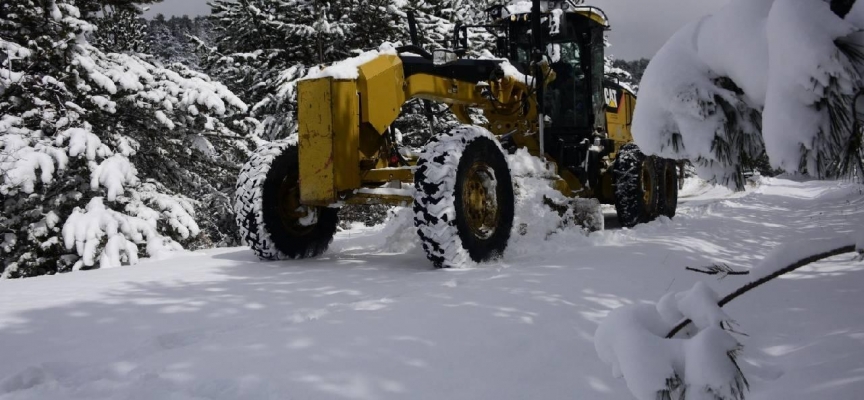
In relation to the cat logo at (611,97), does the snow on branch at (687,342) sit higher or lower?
lower

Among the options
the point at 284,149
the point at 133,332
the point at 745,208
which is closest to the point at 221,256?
the point at 284,149

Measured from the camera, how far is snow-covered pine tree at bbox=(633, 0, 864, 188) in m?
1.51

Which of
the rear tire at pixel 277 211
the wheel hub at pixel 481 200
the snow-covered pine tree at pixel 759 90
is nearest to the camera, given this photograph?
the snow-covered pine tree at pixel 759 90

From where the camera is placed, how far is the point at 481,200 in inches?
221

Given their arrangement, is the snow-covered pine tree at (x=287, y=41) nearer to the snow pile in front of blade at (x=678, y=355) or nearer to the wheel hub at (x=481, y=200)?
the wheel hub at (x=481, y=200)

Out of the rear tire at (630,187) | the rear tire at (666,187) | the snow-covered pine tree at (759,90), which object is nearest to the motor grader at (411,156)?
the rear tire at (630,187)

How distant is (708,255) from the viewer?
5949 mm

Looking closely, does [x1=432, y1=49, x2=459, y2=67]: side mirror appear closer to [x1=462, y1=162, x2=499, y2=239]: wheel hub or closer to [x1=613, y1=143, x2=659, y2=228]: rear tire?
[x1=462, y1=162, x2=499, y2=239]: wheel hub

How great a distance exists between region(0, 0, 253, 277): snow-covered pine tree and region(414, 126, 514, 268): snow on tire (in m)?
4.08

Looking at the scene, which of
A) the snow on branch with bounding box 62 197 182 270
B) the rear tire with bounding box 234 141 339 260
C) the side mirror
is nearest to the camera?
the rear tire with bounding box 234 141 339 260

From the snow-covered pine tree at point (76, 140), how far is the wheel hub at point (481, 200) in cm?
414

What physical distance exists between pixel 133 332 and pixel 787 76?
3020 millimetres

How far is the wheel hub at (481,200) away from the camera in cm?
542

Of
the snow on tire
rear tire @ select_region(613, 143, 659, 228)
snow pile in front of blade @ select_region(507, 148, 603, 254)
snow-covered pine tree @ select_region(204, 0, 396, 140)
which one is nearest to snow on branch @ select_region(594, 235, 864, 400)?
the snow on tire
